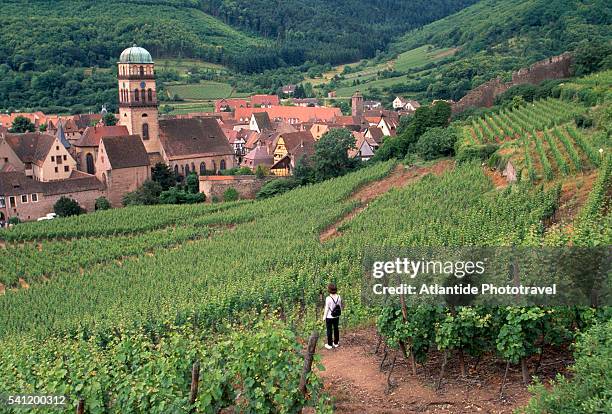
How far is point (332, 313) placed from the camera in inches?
514

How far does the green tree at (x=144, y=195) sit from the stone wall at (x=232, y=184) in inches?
148

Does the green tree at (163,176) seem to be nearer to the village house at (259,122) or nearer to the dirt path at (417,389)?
the village house at (259,122)

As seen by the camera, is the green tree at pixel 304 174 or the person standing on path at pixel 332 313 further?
the green tree at pixel 304 174

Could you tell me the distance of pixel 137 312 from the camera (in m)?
21.8

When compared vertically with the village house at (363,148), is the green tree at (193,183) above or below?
below

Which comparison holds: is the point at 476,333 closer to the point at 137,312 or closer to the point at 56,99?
the point at 137,312

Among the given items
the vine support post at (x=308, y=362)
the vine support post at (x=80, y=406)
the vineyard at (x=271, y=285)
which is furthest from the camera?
the vineyard at (x=271, y=285)

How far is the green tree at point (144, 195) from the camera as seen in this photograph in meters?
54.9

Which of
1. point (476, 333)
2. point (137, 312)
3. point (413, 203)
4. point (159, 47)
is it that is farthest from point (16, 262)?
point (159, 47)

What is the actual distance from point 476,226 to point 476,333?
11.2 metres

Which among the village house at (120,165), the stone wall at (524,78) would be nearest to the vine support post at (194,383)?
the stone wall at (524,78)

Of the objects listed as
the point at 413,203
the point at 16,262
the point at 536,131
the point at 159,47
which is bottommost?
the point at 16,262

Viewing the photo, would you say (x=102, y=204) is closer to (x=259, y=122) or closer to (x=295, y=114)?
(x=259, y=122)

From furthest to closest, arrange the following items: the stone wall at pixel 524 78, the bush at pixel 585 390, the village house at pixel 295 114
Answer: the village house at pixel 295 114 → the stone wall at pixel 524 78 → the bush at pixel 585 390
